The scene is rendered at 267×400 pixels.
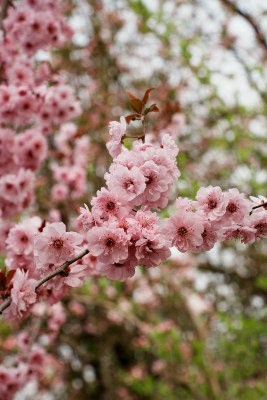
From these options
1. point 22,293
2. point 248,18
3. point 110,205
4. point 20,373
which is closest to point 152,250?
point 110,205

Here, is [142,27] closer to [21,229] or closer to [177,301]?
[177,301]

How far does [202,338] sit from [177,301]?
1.07 m

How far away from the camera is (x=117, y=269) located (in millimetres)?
1387

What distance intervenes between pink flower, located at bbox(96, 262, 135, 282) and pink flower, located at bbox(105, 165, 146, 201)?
0.83 feet

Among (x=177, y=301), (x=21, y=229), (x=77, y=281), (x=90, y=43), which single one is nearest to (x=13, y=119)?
(x=21, y=229)

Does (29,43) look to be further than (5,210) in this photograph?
Yes

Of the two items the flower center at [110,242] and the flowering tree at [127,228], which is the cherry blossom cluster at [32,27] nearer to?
the flowering tree at [127,228]

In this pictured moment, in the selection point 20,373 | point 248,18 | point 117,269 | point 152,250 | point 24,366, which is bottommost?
point 24,366

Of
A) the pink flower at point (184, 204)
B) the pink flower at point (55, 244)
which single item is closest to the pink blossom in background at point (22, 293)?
the pink flower at point (55, 244)

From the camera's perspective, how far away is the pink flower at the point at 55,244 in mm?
1405

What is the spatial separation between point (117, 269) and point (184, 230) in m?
0.29

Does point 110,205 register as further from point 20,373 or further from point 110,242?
point 20,373

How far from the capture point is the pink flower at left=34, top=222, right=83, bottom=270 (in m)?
1.41

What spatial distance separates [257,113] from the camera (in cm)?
557
